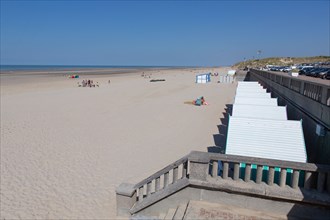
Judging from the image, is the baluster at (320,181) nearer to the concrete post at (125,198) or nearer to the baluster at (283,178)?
the baluster at (283,178)

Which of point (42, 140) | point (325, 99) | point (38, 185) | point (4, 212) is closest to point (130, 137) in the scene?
point (42, 140)

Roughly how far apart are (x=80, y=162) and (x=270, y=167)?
6709mm

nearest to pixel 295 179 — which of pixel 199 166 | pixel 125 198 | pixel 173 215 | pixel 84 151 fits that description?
pixel 199 166

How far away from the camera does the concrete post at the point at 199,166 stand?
5.29m

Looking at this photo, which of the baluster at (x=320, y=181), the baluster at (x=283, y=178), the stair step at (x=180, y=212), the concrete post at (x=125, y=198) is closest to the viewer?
the baluster at (x=320, y=181)

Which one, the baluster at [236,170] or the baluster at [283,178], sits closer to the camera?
the baluster at [283,178]

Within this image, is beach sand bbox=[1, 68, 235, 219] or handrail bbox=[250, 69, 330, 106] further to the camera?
handrail bbox=[250, 69, 330, 106]

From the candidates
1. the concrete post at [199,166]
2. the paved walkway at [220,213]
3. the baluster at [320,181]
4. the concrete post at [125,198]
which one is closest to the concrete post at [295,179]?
the baluster at [320,181]

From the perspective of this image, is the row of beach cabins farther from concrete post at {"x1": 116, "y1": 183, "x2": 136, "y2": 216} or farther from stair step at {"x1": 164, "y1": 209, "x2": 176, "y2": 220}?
concrete post at {"x1": 116, "y1": 183, "x2": 136, "y2": 216}

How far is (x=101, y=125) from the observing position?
1469 cm

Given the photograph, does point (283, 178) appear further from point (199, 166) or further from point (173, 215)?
point (173, 215)

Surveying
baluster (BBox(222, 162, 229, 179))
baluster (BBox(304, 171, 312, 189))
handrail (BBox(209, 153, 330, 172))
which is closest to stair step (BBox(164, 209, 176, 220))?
baluster (BBox(222, 162, 229, 179))

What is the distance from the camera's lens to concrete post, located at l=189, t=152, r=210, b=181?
5.29 meters

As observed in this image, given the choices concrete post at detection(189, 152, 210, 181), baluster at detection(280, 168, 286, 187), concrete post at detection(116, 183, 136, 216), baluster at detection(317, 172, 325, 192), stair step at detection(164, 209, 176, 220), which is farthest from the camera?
concrete post at detection(116, 183, 136, 216)
